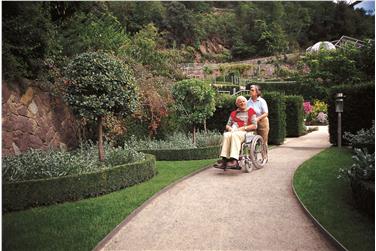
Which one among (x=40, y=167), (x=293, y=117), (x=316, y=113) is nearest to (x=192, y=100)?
(x=40, y=167)

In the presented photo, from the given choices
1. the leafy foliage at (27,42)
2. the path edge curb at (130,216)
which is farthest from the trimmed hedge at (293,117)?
the leafy foliage at (27,42)

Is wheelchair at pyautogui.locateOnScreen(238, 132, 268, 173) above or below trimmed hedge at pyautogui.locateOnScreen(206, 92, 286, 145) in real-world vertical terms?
below

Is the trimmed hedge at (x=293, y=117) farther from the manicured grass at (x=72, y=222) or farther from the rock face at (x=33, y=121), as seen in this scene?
the manicured grass at (x=72, y=222)

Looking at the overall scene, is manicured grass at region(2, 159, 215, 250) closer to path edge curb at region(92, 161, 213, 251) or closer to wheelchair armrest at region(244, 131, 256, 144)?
path edge curb at region(92, 161, 213, 251)

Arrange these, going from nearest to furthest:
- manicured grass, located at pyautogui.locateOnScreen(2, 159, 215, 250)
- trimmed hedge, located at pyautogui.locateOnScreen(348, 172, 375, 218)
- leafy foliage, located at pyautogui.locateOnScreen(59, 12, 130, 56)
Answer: manicured grass, located at pyautogui.locateOnScreen(2, 159, 215, 250), trimmed hedge, located at pyautogui.locateOnScreen(348, 172, 375, 218), leafy foliage, located at pyautogui.locateOnScreen(59, 12, 130, 56)

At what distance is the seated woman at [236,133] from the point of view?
573cm

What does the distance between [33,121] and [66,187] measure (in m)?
2.67

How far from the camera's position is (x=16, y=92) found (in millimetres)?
6145

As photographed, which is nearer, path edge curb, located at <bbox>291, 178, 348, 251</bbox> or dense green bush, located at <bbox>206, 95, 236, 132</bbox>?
path edge curb, located at <bbox>291, 178, 348, 251</bbox>

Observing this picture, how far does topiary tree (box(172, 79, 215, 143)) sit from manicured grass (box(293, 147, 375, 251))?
2.98 meters

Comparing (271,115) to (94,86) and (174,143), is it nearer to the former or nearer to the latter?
(174,143)

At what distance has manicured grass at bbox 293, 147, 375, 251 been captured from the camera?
3055 mm

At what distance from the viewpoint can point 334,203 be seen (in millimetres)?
4094

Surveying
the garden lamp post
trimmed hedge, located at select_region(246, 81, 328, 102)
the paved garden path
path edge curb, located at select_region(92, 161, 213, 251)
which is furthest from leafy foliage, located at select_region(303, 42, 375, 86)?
path edge curb, located at select_region(92, 161, 213, 251)
